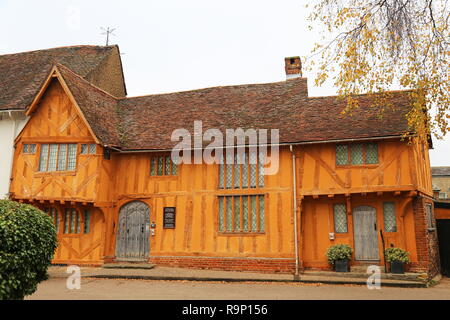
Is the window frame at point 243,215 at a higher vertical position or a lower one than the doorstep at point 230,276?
higher

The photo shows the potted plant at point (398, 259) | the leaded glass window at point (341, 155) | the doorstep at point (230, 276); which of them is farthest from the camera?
the leaded glass window at point (341, 155)

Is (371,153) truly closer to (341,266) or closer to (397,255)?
(397,255)

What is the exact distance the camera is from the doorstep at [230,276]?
12.4 metres

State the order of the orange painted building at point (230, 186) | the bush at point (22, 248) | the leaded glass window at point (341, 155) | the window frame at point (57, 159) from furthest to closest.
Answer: the window frame at point (57, 159) < the leaded glass window at point (341, 155) < the orange painted building at point (230, 186) < the bush at point (22, 248)

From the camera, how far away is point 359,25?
9469mm

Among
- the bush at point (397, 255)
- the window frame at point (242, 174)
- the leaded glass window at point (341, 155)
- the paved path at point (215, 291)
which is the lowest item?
the paved path at point (215, 291)

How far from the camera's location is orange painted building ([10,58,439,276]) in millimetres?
13930

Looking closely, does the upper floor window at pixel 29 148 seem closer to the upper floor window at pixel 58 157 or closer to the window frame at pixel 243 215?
the upper floor window at pixel 58 157

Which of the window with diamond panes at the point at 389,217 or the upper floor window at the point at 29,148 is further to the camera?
the upper floor window at the point at 29,148

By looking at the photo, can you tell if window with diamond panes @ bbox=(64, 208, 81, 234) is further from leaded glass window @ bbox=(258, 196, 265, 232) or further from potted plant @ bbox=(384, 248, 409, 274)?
potted plant @ bbox=(384, 248, 409, 274)

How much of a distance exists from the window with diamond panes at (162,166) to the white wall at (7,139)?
19.1 ft

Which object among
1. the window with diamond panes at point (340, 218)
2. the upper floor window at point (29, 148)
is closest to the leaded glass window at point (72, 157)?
the upper floor window at point (29, 148)

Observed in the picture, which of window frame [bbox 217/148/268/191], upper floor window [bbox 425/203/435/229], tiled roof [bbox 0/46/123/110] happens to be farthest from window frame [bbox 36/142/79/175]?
upper floor window [bbox 425/203/435/229]

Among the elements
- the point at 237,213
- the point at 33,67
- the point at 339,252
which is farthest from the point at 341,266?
the point at 33,67
